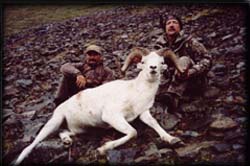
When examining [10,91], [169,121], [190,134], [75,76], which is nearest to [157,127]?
[169,121]

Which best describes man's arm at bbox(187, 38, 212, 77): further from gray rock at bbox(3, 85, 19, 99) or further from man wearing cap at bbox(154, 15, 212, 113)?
gray rock at bbox(3, 85, 19, 99)

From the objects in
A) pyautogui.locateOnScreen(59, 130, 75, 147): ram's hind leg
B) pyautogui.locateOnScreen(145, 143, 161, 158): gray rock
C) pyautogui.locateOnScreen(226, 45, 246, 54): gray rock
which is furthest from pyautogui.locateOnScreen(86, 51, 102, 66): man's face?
pyautogui.locateOnScreen(226, 45, 246, 54): gray rock

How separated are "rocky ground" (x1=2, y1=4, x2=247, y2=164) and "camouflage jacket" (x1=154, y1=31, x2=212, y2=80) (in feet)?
0.25

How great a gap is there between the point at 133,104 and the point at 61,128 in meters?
0.85

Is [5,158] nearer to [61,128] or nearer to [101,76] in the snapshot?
[61,128]

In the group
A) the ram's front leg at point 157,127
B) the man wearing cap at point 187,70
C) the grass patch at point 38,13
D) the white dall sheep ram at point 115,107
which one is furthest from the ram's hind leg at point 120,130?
the grass patch at point 38,13

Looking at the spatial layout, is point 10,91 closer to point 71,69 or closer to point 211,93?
point 71,69

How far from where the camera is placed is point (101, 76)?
738 cm

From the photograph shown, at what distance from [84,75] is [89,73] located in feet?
0.20

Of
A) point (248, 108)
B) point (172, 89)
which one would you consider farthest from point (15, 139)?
point (248, 108)

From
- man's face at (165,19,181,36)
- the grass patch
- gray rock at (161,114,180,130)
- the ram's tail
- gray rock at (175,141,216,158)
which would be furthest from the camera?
the grass patch

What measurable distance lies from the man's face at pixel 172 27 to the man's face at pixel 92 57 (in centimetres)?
83

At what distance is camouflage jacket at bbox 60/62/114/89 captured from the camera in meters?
7.37

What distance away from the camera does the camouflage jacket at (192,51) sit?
727cm
